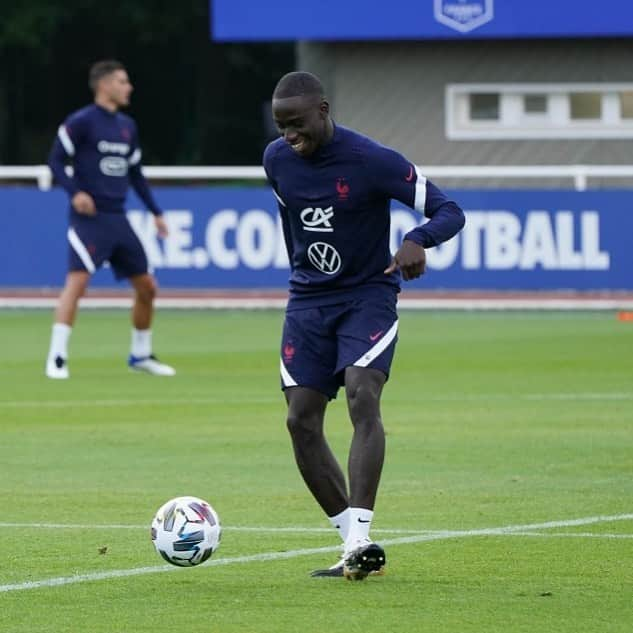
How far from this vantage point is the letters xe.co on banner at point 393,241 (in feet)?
76.0

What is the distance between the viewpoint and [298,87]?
791 cm

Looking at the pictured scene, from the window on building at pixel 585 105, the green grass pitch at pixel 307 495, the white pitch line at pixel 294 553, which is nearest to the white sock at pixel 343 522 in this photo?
the green grass pitch at pixel 307 495

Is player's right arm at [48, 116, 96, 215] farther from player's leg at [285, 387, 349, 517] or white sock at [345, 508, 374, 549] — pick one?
white sock at [345, 508, 374, 549]

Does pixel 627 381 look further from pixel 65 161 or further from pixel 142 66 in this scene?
pixel 142 66

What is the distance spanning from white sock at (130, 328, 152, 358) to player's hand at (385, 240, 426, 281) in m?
9.04

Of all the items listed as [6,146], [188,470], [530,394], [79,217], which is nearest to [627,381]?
[530,394]

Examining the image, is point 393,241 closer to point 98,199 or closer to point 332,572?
point 98,199

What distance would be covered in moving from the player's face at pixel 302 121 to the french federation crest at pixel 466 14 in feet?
69.6

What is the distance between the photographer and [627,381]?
1596 centimetres

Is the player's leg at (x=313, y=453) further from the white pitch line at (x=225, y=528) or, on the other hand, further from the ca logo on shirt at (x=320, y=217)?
the white pitch line at (x=225, y=528)

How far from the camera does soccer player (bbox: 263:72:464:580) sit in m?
8.02

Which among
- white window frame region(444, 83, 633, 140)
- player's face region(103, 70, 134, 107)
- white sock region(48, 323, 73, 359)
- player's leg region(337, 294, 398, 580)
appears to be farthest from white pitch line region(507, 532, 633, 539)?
white window frame region(444, 83, 633, 140)

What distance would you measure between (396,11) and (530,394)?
1491 cm

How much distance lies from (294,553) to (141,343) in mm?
8631
